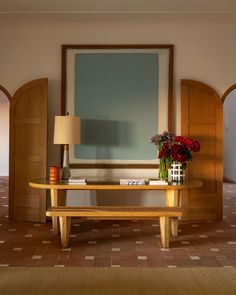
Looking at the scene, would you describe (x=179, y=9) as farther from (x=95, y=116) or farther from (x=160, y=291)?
(x=160, y=291)

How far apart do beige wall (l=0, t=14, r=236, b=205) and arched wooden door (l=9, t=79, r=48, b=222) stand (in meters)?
0.22

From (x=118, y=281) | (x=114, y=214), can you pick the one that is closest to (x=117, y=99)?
(x=114, y=214)

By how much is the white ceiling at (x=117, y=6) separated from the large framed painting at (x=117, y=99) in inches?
24.5

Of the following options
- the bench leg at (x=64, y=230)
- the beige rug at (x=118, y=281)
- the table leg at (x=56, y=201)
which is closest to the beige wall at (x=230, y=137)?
the table leg at (x=56, y=201)

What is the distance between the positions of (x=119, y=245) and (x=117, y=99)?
241 cm

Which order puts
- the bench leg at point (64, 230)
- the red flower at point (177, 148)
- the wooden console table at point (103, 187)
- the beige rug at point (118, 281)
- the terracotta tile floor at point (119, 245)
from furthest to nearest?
the red flower at point (177, 148), the wooden console table at point (103, 187), the bench leg at point (64, 230), the terracotta tile floor at point (119, 245), the beige rug at point (118, 281)

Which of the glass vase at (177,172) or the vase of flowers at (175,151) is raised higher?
the vase of flowers at (175,151)

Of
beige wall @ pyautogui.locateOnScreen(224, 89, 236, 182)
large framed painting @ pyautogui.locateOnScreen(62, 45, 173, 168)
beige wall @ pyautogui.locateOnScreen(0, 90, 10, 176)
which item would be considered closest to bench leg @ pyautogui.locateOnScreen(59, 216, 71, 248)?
large framed painting @ pyautogui.locateOnScreen(62, 45, 173, 168)

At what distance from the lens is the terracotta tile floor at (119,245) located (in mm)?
4589

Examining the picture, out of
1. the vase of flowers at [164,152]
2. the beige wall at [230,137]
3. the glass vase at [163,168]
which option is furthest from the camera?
the beige wall at [230,137]

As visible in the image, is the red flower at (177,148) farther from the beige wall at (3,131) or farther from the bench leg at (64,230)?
the beige wall at (3,131)

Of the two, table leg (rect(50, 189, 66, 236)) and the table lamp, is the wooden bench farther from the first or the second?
the table lamp

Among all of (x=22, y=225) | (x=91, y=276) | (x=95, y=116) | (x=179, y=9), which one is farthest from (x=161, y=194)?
(x=91, y=276)

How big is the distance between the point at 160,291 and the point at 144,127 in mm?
3846
